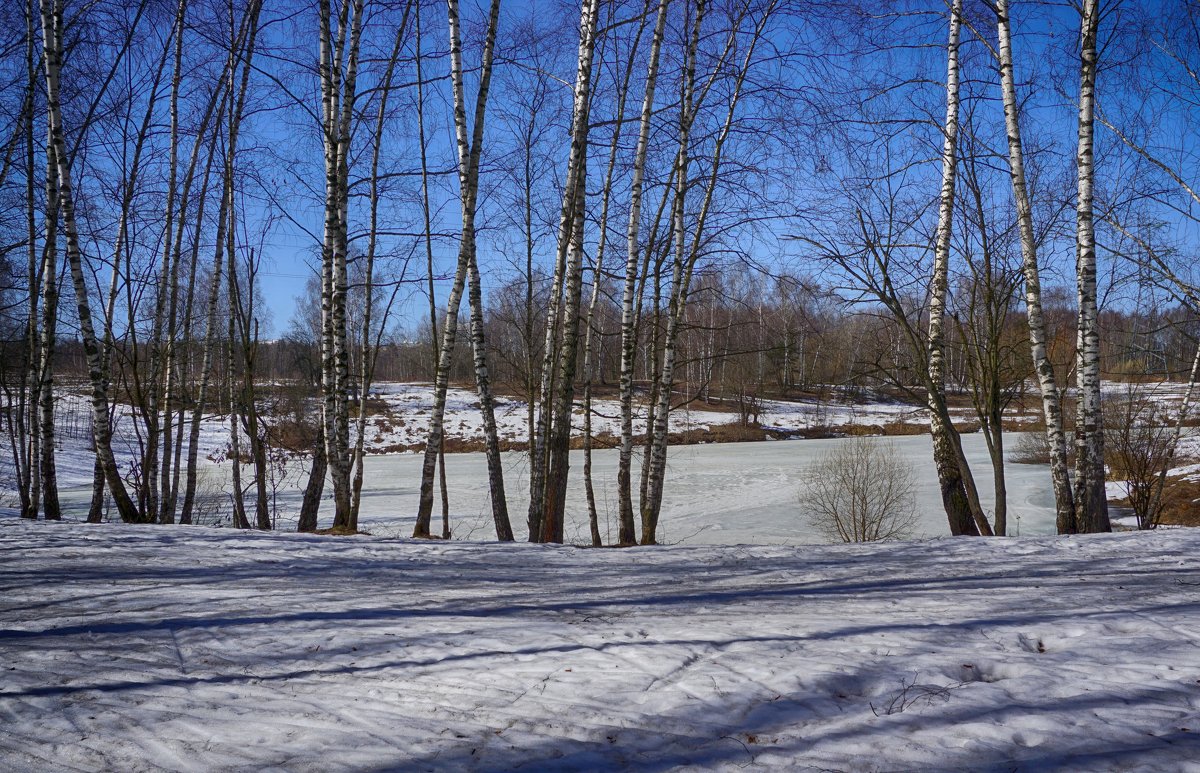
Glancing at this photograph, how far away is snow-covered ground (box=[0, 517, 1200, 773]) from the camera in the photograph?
2.35m

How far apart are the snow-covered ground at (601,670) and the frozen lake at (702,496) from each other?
667 centimetres

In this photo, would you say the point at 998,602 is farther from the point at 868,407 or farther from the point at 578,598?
the point at 868,407

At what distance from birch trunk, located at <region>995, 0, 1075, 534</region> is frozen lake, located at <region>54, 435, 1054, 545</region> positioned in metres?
3.84

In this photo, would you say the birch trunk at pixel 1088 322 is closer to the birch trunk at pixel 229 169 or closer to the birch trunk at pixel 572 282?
the birch trunk at pixel 572 282

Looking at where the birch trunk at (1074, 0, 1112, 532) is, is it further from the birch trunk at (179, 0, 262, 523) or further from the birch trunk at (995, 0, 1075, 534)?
the birch trunk at (179, 0, 262, 523)

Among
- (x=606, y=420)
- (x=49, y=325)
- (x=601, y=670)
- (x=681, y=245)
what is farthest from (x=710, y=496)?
(x=601, y=670)

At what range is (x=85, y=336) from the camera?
7820 millimetres

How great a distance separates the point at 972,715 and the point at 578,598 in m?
2.29

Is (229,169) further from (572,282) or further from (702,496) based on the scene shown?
(702,496)

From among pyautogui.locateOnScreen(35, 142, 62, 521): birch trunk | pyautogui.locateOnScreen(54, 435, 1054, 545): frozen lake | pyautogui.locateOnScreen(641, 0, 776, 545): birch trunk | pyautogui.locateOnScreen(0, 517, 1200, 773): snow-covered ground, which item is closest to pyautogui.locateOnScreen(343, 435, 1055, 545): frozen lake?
pyautogui.locateOnScreen(54, 435, 1054, 545): frozen lake

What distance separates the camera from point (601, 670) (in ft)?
9.82

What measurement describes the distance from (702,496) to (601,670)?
16.2m

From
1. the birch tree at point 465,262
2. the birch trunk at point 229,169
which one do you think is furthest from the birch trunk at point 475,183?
the birch trunk at point 229,169

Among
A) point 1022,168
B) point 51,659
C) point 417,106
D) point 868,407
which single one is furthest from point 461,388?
point 51,659
